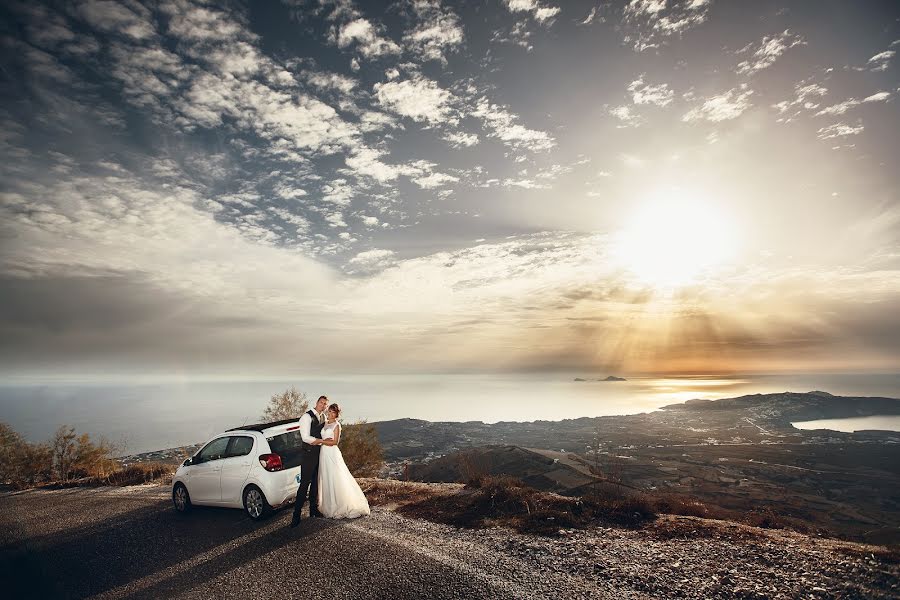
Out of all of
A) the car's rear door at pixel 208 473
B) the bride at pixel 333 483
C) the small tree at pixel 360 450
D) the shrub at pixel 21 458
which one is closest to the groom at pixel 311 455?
the bride at pixel 333 483

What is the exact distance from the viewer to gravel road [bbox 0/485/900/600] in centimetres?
531

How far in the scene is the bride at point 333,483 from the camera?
877 centimetres

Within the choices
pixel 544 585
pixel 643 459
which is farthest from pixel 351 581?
pixel 643 459

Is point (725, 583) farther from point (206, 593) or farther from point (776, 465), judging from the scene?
point (776, 465)

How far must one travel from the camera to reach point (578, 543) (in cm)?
693

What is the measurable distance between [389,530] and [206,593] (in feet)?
10.7

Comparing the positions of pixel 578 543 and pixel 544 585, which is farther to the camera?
pixel 578 543

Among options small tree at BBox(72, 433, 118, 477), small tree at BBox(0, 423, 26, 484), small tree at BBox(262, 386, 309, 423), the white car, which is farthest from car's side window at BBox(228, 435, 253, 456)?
small tree at BBox(0, 423, 26, 484)

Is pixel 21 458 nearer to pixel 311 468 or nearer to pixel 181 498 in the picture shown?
pixel 181 498

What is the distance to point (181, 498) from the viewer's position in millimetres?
10242

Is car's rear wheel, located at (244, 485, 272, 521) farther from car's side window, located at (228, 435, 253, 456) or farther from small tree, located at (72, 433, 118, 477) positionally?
small tree, located at (72, 433, 118, 477)

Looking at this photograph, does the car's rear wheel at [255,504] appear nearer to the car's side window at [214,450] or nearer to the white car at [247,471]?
the white car at [247,471]

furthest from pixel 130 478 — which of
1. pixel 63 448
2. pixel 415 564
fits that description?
pixel 63 448

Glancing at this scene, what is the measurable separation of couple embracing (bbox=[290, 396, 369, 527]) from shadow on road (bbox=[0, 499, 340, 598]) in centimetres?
36
